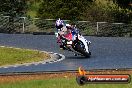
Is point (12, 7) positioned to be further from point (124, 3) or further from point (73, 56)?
point (73, 56)

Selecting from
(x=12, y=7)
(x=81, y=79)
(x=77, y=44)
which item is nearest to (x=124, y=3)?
(x=12, y=7)

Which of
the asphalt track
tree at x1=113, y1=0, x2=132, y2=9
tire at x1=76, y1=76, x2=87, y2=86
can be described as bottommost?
the asphalt track

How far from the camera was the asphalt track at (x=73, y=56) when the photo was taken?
1839cm

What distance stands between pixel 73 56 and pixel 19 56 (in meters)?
2.74

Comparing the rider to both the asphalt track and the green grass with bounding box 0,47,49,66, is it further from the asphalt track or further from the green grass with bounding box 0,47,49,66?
the green grass with bounding box 0,47,49,66

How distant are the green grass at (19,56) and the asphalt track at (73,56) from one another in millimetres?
1356

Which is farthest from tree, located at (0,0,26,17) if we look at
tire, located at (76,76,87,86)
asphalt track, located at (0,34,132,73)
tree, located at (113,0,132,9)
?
tire, located at (76,76,87,86)

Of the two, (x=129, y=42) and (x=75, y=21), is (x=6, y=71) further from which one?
(x=75, y=21)

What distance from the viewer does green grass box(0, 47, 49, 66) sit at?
20956mm

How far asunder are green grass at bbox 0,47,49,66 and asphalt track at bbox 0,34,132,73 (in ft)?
4.45

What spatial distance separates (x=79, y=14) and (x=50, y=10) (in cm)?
276

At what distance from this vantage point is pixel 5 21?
38469 millimetres

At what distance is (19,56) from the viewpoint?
22.4 m

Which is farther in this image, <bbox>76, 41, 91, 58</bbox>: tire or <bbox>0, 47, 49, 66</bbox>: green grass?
<bbox>76, 41, 91, 58</bbox>: tire
